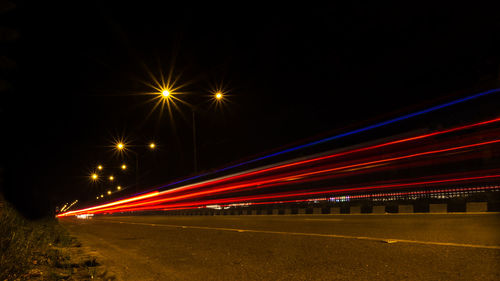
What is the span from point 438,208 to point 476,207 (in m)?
1.50

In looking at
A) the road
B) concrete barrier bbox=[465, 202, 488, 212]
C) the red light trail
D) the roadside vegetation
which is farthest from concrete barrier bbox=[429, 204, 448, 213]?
the roadside vegetation

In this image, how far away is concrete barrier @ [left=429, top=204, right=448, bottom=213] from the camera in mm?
14873

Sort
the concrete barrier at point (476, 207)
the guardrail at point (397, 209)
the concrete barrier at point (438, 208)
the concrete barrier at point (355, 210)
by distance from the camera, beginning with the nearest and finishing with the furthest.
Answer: the concrete barrier at point (476, 207) < the guardrail at point (397, 209) < the concrete barrier at point (438, 208) < the concrete barrier at point (355, 210)

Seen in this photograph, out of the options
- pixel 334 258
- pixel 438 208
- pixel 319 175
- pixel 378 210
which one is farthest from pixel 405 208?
pixel 334 258

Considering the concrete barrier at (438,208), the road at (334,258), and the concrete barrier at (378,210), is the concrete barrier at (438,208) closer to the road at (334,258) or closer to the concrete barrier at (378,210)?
the concrete barrier at (378,210)

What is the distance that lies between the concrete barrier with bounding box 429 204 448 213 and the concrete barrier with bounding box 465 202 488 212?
30.7 inches

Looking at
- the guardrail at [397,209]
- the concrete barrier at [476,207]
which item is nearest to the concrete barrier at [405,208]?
the guardrail at [397,209]

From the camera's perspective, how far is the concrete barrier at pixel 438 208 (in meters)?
14.9

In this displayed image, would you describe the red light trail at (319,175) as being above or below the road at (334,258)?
above

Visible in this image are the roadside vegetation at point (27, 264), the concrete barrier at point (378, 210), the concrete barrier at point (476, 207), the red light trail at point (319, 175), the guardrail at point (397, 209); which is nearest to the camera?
the roadside vegetation at point (27, 264)

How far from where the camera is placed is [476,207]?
550 inches

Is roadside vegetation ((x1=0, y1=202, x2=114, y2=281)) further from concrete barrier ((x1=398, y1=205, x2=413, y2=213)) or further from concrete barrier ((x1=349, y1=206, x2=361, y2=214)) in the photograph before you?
concrete barrier ((x1=349, y1=206, x2=361, y2=214))

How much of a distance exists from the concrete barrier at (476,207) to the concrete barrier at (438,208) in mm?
780

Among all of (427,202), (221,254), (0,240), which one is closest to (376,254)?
(221,254)
